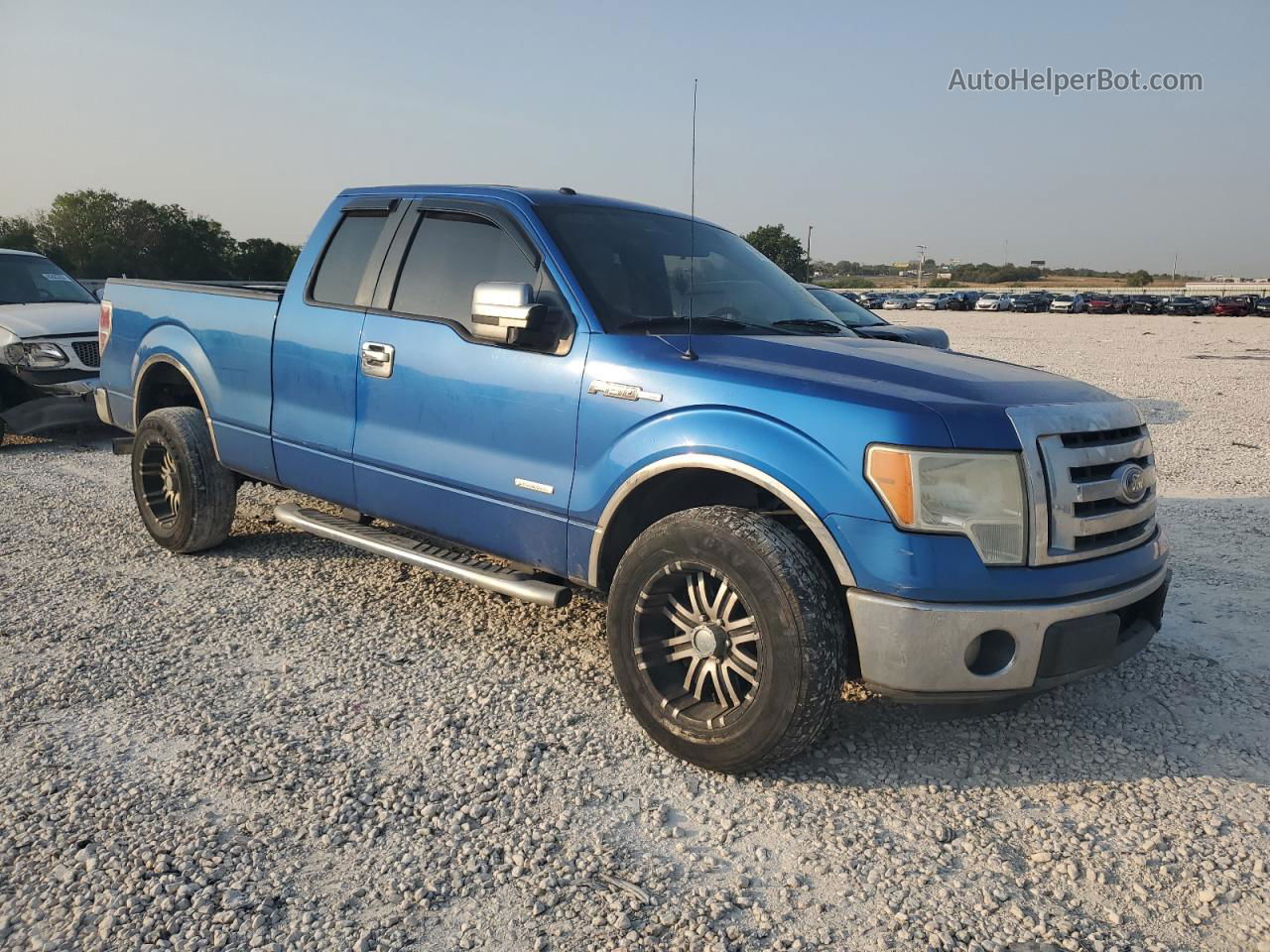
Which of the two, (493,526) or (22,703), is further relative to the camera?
(493,526)

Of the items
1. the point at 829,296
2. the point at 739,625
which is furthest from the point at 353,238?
the point at 829,296

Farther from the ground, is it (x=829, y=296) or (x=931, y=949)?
(x=829, y=296)

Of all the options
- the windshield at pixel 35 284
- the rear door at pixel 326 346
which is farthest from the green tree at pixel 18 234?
the rear door at pixel 326 346

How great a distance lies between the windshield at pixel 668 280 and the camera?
3.73 meters

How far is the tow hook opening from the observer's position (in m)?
2.87

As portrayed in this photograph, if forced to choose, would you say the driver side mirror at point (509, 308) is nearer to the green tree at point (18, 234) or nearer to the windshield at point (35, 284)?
the windshield at point (35, 284)

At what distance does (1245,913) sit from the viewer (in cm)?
252

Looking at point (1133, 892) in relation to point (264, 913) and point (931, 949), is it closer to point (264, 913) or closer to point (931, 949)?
point (931, 949)

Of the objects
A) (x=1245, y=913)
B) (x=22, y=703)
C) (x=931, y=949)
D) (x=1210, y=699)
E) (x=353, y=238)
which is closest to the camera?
(x=931, y=949)

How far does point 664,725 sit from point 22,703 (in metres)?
2.39

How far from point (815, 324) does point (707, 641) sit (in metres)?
1.66

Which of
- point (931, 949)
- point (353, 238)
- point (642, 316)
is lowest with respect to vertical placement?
point (931, 949)

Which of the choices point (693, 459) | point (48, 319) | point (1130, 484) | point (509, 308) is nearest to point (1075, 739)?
point (1130, 484)

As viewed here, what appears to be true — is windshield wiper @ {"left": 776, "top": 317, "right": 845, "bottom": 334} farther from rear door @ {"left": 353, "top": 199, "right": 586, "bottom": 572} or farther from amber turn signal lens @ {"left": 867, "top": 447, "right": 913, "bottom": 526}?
amber turn signal lens @ {"left": 867, "top": 447, "right": 913, "bottom": 526}
